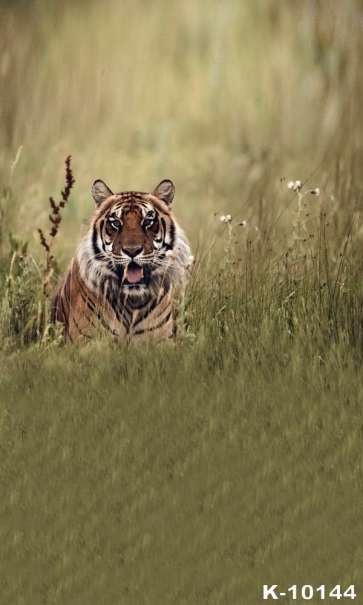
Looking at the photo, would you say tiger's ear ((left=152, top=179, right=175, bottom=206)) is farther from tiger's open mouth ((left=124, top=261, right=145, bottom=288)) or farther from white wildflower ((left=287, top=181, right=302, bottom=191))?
white wildflower ((left=287, top=181, right=302, bottom=191))

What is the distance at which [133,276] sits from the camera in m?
6.23

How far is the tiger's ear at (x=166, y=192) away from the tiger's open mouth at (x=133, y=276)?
37cm

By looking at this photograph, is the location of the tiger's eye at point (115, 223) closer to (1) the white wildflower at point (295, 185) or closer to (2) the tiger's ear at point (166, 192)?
(2) the tiger's ear at point (166, 192)

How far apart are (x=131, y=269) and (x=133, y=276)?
1.4 inches

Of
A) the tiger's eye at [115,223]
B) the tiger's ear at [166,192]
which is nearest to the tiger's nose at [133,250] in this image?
the tiger's eye at [115,223]

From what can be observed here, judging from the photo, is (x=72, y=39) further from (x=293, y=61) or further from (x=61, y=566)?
(x=61, y=566)

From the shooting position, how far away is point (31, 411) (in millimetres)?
5367

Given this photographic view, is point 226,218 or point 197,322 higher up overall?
point 226,218

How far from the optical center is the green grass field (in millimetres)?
4352

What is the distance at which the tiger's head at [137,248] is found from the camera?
6168 millimetres

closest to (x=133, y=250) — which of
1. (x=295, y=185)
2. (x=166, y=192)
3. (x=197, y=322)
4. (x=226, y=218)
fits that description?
(x=166, y=192)

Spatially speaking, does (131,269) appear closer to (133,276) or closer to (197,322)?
(133,276)

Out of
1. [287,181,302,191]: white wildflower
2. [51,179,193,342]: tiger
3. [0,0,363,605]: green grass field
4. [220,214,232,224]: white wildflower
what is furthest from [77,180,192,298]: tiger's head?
[287,181,302,191]: white wildflower

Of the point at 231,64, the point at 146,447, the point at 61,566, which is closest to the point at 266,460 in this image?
the point at 146,447
